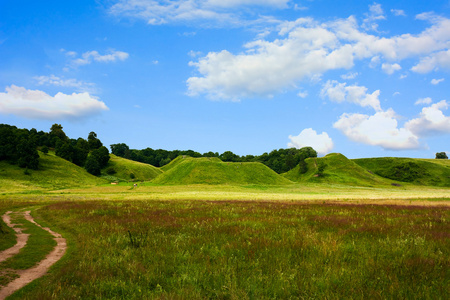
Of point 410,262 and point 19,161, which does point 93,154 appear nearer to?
point 19,161

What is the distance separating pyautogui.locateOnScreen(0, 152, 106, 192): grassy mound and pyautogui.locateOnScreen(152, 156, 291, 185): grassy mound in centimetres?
3086

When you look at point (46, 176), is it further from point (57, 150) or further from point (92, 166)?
point (57, 150)

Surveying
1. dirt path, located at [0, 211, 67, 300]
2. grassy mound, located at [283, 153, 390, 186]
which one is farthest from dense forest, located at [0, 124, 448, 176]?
dirt path, located at [0, 211, 67, 300]

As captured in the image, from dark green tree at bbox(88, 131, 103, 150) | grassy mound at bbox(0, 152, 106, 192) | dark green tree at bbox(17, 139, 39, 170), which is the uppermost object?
dark green tree at bbox(88, 131, 103, 150)

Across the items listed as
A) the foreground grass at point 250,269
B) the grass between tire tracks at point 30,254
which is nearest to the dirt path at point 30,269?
the grass between tire tracks at point 30,254

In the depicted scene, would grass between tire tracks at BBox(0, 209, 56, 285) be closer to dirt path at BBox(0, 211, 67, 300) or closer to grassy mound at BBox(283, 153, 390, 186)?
dirt path at BBox(0, 211, 67, 300)

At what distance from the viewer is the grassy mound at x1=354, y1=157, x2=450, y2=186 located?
13375 cm

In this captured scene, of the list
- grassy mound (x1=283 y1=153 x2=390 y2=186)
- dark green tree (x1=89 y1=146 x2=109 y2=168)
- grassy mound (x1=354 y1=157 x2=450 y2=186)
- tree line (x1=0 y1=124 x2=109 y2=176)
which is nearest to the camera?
tree line (x1=0 y1=124 x2=109 y2=176)

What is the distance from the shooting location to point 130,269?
662 centimetres

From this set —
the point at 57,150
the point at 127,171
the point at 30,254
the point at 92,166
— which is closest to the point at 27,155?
the point at 92,166

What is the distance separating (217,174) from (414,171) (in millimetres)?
120844

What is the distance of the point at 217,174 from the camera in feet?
314

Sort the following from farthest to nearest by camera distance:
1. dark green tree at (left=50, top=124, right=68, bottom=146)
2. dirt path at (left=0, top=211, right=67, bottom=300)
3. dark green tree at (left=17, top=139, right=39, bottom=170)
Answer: dark green tree at (left=50, top=124, right=68, bottom=146)
dark green tree at (left=17, top=139, right=39, bottom=170)
dirt path at (left=0, top=211, right=67, bottom=300)

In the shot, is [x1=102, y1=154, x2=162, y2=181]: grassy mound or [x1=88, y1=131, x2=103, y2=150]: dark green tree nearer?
[x1=102, y1=154, x2=162, y2=181]: grassy mound
